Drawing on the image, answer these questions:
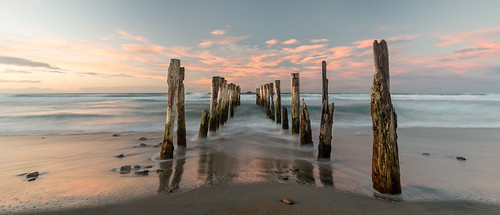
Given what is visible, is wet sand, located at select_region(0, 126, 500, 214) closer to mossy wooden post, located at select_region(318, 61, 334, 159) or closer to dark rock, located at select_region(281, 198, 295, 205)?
dark rock, located at select_region(281, 198, 295, 205)

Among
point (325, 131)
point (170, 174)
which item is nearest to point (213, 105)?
point (325, 131)

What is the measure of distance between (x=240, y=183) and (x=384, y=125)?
225 cm

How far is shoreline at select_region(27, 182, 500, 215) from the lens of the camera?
2.98 m

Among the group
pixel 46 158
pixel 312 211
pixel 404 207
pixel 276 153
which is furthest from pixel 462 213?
pixel 46 158

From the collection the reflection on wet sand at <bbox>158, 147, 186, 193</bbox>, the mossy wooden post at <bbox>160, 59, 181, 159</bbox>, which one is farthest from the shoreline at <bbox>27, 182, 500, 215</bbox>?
the mossy wooden post at <bbox>160, 59, 181, 159</bbox>

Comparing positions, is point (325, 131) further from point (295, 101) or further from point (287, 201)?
point (295, 101)

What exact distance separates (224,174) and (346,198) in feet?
6.85

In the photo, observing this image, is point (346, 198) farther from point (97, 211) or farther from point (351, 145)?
point (351, 145)

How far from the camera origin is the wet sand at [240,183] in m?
3.10

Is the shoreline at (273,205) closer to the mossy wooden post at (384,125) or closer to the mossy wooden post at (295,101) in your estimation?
the mossy wooden post at (384,125)

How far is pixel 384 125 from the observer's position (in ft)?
10.8

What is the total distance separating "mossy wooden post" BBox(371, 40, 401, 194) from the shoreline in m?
0.33

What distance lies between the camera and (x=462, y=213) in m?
2.97

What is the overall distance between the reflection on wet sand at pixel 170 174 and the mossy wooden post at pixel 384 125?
9.73 ft
